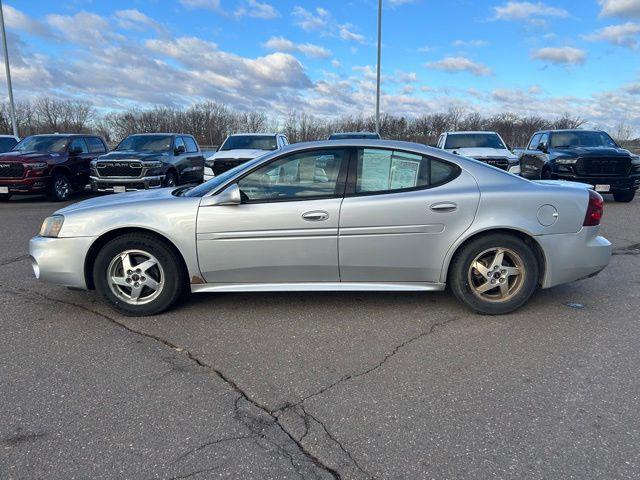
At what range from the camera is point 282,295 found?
4828mm

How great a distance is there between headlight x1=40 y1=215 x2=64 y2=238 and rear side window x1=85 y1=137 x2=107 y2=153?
432 inches

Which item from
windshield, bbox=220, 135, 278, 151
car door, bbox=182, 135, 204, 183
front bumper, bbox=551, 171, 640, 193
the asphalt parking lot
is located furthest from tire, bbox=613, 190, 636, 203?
car door, bbox=182, 135, 204, 183

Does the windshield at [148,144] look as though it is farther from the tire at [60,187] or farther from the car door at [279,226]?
the car door at [279,226]

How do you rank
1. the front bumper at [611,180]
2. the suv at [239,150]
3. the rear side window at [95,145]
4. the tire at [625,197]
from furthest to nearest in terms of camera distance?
the rear side window at [95,145]
the tire at [625,197]
the suv at [239,150]
the front bumper at [611,180]

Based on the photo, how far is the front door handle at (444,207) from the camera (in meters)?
4.07

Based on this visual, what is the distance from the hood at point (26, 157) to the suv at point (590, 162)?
12.9 meters

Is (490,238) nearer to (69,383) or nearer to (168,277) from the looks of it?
(168,277)

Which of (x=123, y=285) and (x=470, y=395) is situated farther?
(x=123, y=285)

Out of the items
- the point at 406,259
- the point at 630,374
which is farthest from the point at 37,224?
the point at 630,374

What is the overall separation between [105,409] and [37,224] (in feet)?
25.9

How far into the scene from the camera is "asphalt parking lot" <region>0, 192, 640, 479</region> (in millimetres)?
2355

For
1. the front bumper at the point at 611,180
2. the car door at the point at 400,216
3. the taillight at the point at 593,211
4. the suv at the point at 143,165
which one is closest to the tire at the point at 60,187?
the suv at the point at 143,165

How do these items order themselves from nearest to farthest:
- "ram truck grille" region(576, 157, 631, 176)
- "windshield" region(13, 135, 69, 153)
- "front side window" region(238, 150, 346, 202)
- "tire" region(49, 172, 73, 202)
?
"front side window" region(238, 150, 346, 202)
"ram truck grille" region(576, 157, 631, 176)
"tire" region(49, 172, 73, 202)
"windshield" region(13, 135, 69, 153)

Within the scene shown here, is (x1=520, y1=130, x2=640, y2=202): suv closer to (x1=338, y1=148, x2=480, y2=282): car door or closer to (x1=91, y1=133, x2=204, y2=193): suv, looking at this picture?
(x1=338, y1=148, x2=480, y2=282): car door
